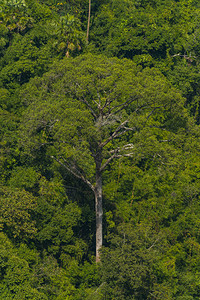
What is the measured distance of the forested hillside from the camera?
1083 inches

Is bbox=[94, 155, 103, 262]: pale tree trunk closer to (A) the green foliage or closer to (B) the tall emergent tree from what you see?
(B) the tall emergent tree

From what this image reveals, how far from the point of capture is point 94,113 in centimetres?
2992

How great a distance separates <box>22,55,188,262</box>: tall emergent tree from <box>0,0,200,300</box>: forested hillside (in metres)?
0.07

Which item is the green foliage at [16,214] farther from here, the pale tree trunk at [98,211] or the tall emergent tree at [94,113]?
the pale tree trunk at [98,211]

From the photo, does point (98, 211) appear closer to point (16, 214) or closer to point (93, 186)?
point (93, 186)

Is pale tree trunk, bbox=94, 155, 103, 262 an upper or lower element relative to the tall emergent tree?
lower

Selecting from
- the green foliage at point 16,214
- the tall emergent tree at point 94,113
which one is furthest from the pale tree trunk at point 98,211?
the green foliage at point 16,214

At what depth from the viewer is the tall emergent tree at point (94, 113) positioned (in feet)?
90.9

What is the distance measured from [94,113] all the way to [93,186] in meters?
4.51

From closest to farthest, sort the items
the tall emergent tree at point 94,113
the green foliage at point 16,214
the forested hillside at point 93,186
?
the forested hillside at point 93,186 < the tall emergent tree at point 94,113 < the green foliage at point 16,214

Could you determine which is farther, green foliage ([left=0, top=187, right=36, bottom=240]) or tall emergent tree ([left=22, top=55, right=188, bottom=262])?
green foliage ([left=0, top=187, right=36, bottom=240])

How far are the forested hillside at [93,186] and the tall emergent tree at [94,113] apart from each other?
72 mm

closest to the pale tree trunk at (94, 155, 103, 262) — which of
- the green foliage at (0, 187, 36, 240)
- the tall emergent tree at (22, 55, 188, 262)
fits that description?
the tall emergent tree at (22, 55, 188, 262)

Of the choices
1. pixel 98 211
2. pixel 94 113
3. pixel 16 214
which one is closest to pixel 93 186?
pixel 98 211
